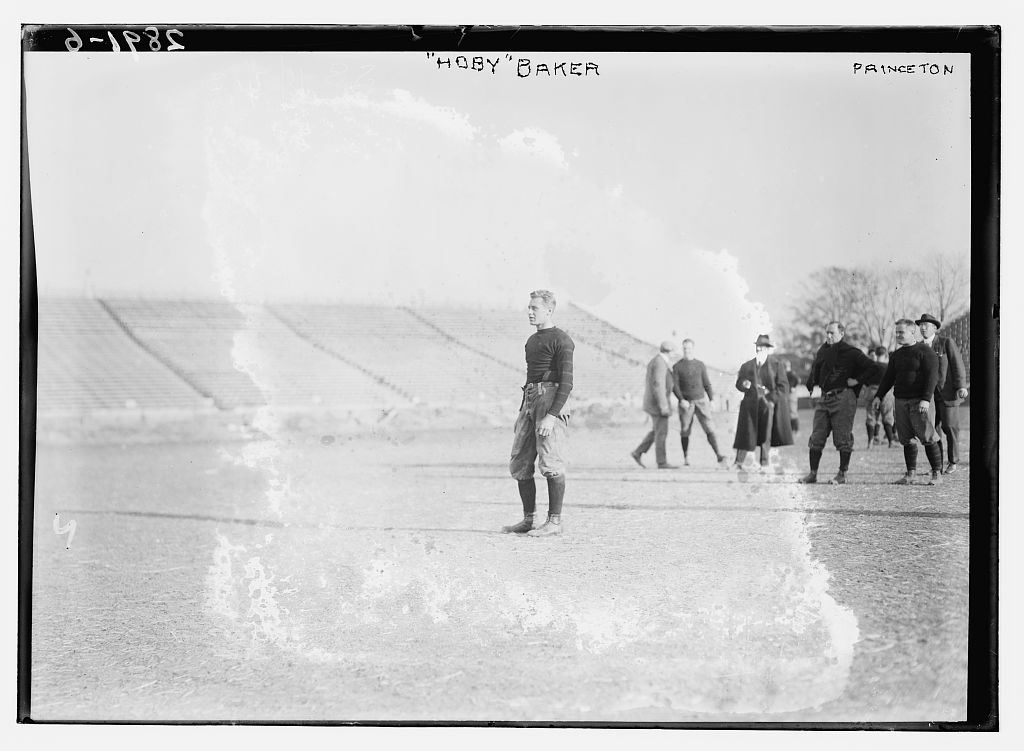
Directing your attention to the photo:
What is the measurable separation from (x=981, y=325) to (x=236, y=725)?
11.4 feet

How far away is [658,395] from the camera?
3.86 metres

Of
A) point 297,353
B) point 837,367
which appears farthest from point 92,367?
point 837,367

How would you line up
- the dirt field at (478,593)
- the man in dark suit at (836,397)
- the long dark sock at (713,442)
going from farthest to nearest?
the long dark sock at (713,442)
the man in dark suit at (836,397)
the dirt field at (478,593)

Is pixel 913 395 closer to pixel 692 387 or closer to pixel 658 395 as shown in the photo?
pixel 692 387

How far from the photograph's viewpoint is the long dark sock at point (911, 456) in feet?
12.7

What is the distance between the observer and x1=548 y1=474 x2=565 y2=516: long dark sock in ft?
12.8

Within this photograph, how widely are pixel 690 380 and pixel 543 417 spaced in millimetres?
654

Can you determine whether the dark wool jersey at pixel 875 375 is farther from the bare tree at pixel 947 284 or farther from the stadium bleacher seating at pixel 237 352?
the stadium bleacher seating at pixel 237 352

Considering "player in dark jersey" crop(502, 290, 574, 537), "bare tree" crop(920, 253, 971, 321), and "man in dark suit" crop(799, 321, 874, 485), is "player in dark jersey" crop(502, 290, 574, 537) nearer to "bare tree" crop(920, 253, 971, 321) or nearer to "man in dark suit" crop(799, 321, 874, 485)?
"man in dark suit" crop(799, 321, 874, 485)

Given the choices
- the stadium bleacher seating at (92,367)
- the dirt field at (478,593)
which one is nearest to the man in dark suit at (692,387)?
the dirt field at (478,593)

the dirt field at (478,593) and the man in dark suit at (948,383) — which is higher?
the man in dark suit at (948,383)

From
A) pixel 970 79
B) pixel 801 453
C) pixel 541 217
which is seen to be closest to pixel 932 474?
pixel 801 453

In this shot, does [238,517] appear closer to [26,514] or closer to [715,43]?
[26,514]

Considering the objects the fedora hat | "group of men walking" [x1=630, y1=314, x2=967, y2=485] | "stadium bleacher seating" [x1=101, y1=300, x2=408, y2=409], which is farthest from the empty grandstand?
the fedora hat
